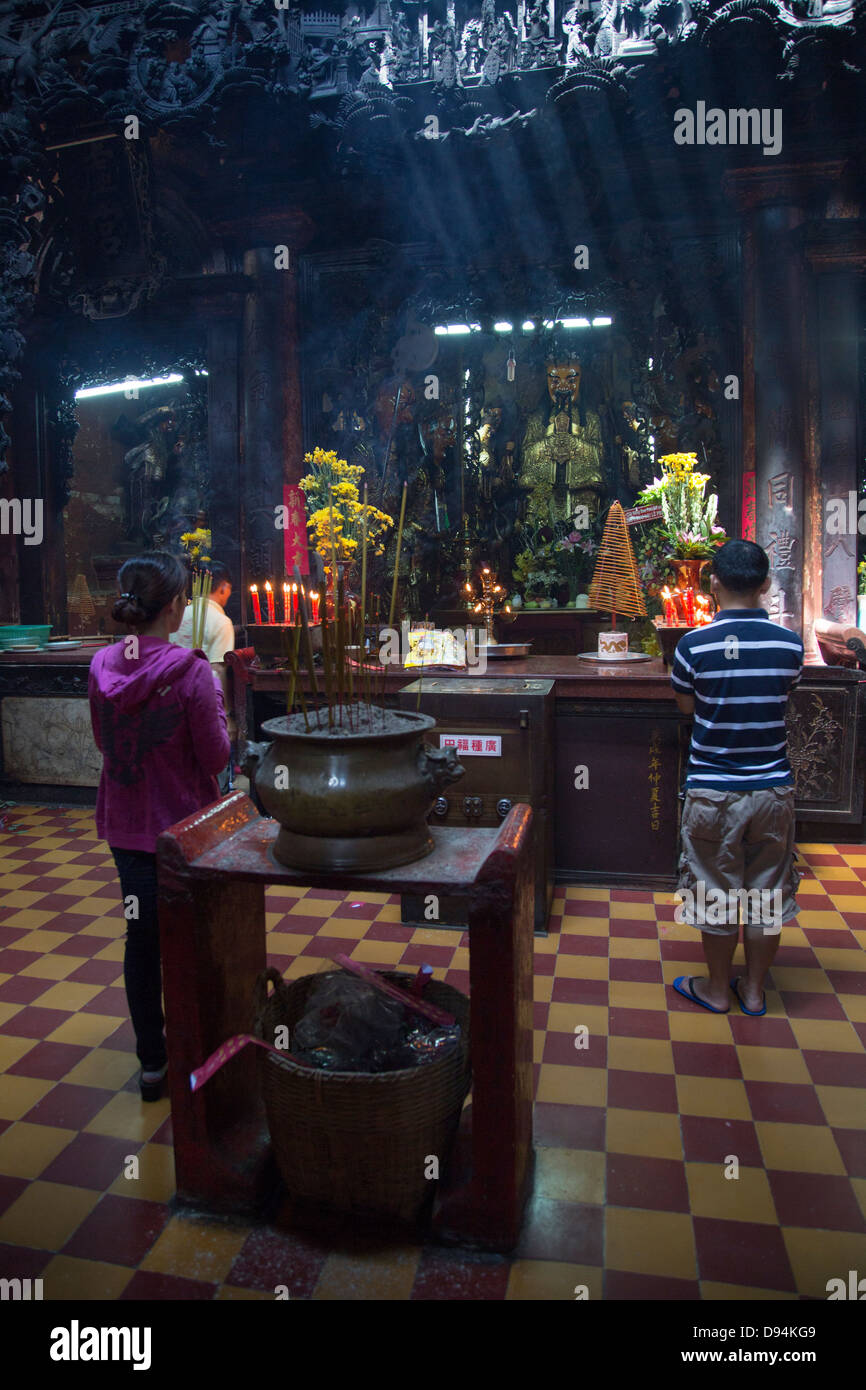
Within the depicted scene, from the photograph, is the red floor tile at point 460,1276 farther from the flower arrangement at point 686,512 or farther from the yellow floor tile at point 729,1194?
the flower arrangement at point 686,512

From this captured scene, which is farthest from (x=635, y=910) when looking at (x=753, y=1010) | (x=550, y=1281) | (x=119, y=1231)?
(x=119, y=1231)

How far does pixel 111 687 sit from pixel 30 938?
A: 2153 mm

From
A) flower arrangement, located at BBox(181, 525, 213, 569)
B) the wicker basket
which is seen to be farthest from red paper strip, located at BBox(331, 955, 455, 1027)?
flower arrangement, located at BBox(181, 525, 213, 569)

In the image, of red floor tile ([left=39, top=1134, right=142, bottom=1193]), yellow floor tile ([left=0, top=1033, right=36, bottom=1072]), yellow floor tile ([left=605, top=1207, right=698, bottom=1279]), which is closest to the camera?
yellow floor tile ([left=605, top=1207, right=698, bottom=1279])

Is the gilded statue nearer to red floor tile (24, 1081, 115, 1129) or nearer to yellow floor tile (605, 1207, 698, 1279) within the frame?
red floor tile (24, 1081, 115, 1129)

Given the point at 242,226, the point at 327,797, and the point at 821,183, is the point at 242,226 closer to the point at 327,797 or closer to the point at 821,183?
the point at 821,183

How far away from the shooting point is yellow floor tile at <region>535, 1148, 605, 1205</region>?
2352 mm

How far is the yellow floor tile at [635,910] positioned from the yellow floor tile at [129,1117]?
2387mm

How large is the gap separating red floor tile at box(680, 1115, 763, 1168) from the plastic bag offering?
0.84m

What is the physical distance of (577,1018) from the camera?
336 cm

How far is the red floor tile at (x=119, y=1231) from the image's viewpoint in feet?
7.07

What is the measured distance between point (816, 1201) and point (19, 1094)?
96.6 inches

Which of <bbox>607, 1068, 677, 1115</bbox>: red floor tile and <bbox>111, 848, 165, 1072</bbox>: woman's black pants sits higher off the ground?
<bbox>111, 848, 165, 1072</bbox>: woman's black pants
